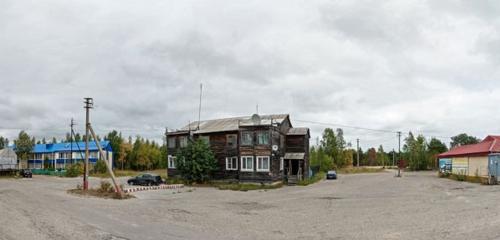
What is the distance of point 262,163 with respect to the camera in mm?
42938

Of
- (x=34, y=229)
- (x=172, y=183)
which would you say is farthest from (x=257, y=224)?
(x=172, y=183)

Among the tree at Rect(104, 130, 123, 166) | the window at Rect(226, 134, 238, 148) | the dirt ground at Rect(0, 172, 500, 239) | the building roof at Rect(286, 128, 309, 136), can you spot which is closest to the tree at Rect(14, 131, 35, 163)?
the tree at Rect(104, 130, 123, 166)

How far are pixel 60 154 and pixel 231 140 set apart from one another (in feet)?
213

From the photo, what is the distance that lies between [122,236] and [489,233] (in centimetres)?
1238

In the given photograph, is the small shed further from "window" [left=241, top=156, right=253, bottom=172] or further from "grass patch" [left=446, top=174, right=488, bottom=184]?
"grass patch" [left=446, top=174, right=488, bottom=184]

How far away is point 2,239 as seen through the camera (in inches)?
504

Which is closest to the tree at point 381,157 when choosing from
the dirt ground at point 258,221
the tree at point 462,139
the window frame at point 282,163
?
the tree at point 462,139

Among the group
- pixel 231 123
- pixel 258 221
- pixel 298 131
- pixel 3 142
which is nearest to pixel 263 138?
pixel 231 123

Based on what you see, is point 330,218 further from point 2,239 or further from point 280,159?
point 280,159

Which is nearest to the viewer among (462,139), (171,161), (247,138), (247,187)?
(247,187)

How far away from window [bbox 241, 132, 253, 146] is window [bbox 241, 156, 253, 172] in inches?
57.3

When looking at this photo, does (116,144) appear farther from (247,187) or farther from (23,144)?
(247,187)

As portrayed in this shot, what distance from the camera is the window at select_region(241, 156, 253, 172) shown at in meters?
43.4

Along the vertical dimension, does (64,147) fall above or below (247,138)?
below
